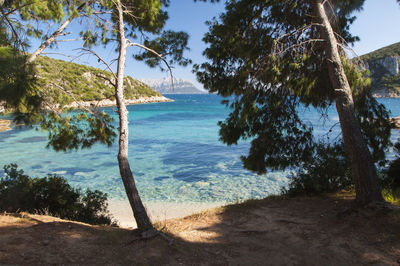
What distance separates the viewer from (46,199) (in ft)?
21.2

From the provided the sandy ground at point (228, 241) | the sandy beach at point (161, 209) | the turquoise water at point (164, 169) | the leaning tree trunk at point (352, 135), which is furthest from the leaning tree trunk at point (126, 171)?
the turquoise water at point (164, 169)

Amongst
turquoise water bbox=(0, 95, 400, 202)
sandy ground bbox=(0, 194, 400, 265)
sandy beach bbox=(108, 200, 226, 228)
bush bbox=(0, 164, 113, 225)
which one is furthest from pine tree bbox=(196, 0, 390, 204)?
bush bbox=(0, 164, 113, 225)

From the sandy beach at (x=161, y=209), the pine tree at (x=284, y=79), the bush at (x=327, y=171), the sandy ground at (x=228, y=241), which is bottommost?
the sandy beach at (x=161, y=209)

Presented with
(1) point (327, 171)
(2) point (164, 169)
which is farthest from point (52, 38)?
(2) point (164, 169)

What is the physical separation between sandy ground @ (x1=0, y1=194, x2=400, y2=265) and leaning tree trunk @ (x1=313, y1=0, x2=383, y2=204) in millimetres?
442

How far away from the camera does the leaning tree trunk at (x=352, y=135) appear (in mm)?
5203

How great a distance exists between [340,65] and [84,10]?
588 cm

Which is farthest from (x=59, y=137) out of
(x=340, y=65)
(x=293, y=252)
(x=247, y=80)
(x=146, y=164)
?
(x=146, y=164)

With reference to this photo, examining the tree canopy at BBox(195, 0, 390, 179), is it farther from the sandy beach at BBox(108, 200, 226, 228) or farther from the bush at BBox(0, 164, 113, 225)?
the bush at BBox(0, 164, 113, 225)

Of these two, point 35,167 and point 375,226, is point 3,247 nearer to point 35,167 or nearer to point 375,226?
point 375,226

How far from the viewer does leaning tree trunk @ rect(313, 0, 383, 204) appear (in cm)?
520

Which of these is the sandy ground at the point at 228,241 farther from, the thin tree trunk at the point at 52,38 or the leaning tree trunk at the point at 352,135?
the thin tree trunk at the point at 52,38

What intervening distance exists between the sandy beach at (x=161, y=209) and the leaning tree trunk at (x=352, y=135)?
554cm

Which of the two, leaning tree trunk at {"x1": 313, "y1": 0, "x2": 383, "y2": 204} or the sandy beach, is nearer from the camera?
leaning tree trunk at {"x1": 313, "y1": 0, "x2": 383, "y2": 204}
